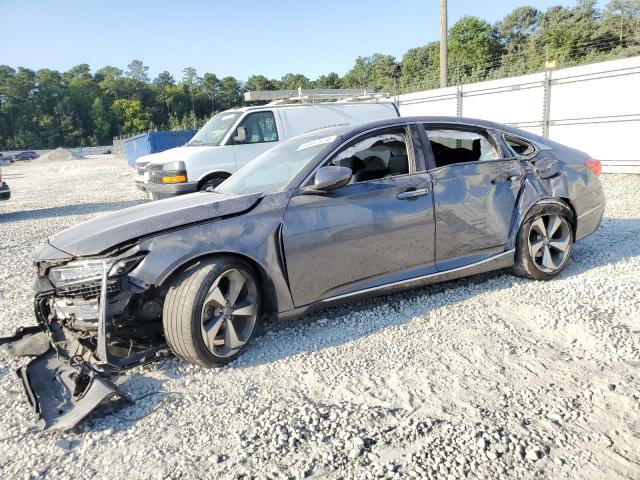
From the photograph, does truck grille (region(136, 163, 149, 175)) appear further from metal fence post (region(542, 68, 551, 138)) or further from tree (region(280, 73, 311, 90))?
tree (region(280, 73, 311, 90))

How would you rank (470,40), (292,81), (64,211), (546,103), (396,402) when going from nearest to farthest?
1. (396,402)
2. (64,211)
3. (546,103)
4. (470,40)
5. (292,81)

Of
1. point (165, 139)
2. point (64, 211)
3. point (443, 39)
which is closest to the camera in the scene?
point (64, 211)

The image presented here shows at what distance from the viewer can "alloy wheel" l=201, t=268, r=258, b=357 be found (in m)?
2.98

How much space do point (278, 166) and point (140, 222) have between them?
49.9 inches

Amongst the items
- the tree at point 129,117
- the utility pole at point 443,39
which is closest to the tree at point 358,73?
the tree at point 129,117

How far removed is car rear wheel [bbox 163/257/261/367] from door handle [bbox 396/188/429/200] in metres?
1.31

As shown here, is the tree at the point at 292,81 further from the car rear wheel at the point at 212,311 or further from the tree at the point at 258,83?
the car rear wheel at the point at 212,311

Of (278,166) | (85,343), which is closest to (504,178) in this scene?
(278,166)

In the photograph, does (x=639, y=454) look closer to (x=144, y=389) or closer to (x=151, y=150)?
(x=144, y=389)

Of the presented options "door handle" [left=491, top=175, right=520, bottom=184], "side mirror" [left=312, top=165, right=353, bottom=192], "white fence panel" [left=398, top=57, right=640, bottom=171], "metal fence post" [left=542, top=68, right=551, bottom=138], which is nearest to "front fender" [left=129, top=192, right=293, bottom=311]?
"side mirror" [left=312, top=165, right=353, bottom=192]

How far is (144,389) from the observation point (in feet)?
9.32

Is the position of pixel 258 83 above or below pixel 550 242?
above

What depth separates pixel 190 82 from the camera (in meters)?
128

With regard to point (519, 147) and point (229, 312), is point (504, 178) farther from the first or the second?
point (229, 312)
